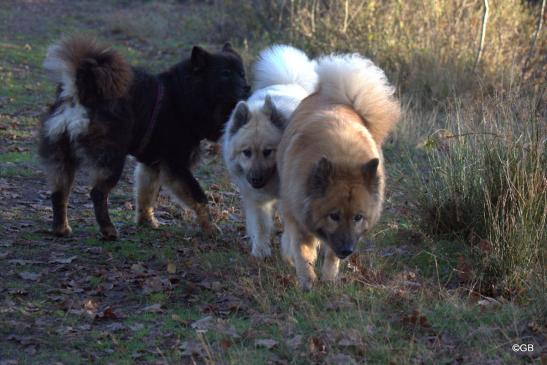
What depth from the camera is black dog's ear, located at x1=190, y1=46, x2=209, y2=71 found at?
23.6ft

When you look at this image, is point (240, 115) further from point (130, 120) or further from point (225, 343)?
point (225, 343)

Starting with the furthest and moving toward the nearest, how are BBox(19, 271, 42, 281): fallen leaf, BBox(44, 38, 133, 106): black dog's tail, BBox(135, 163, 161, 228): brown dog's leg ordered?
BBox(135, 163, 161, 228): brown dog's leg, BBox(44, 38, 133, 106): black dog's tail, BBox(19, 271, 42, 281): fallen leaf

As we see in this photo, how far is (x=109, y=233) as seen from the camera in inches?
265

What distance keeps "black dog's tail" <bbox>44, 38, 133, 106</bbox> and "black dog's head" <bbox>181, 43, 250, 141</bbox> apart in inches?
40.7

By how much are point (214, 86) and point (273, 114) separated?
1038 millimetres

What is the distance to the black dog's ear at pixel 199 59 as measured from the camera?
23.6 feet

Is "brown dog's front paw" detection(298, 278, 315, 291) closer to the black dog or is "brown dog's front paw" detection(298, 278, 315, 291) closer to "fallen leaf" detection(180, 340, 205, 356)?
"fallen leaf" detection(180, 340, 205, 356)

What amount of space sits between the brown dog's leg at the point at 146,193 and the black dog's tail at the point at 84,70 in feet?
4.38

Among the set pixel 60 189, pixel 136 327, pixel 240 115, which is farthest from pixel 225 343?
pixel 60 189

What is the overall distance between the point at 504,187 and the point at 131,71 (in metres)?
3.28

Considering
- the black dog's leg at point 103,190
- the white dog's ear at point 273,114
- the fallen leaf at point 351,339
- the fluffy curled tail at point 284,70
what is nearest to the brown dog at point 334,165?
the white dog's ear at point 273,114

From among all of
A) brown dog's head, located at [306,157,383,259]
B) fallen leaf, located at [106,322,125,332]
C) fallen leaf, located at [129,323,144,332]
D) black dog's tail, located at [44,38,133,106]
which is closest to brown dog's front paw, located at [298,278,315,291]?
brown dog's head, located at [306,157,383,259]

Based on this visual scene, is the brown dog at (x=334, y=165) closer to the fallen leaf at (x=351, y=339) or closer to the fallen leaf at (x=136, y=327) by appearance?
the fallen leaf at (x=351, y=339)

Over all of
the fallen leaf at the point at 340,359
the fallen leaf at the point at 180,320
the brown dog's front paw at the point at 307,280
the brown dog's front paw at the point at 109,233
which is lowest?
the brown dog's front paw at the point at 109,233
